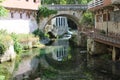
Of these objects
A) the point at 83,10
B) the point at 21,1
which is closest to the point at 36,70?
the point at 21,1

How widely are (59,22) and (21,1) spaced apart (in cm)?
3399

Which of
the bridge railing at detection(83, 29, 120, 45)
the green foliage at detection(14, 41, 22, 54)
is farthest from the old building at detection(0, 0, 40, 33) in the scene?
the bridge railing at detection(83, 29, 120, 45)

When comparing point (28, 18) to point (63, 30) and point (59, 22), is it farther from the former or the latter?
point (59, 22)

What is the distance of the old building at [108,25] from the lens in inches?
1076

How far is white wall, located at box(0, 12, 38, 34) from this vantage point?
38.8m

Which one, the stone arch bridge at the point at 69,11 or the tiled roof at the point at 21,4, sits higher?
the tiled roof at the point at 21,4

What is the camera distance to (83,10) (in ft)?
165

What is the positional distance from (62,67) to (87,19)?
20.5 metres

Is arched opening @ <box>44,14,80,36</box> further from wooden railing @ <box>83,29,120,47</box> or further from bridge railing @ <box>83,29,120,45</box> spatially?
wooden railing @ <box>83,29,120,47</box>

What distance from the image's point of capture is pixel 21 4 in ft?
143

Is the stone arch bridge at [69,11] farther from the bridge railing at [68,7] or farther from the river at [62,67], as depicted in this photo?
the river at [62,67]

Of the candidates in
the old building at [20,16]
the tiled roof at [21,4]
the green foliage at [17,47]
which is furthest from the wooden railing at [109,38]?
the tiled roof at [21,4]

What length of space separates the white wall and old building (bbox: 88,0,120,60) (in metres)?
11.7

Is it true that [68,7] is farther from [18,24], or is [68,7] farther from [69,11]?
[18,24]
